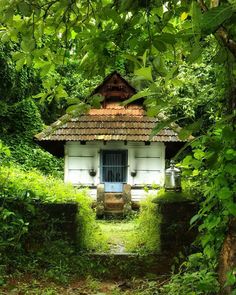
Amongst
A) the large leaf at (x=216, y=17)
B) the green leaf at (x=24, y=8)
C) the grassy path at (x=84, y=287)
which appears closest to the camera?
the large leaf at (x=216, y=17)

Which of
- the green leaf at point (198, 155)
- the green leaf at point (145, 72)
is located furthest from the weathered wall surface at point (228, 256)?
the green leaf at point (145, 72)

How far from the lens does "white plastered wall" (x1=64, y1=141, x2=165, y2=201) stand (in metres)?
14.3

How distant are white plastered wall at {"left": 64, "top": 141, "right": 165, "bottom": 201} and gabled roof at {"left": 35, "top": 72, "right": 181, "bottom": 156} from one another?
71cm

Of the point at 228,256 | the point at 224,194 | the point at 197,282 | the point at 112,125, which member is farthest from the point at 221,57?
the point at 112,125

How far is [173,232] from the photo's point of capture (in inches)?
224

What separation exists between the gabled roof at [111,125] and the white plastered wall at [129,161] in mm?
711

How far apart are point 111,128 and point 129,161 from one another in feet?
4.54

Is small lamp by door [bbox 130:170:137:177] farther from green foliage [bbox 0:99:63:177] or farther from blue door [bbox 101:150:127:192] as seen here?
green foliage [bbox 0:99:63:177]

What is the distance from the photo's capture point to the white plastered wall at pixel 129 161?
562 inches

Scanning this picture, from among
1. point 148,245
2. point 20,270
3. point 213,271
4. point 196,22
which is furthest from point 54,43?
point 148,245

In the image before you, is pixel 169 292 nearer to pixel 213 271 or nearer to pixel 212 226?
pixel 213 271

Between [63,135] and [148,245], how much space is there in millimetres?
8066

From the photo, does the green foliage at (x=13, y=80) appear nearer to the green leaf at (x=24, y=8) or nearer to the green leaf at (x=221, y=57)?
the green leaf at (x=24, y=8)

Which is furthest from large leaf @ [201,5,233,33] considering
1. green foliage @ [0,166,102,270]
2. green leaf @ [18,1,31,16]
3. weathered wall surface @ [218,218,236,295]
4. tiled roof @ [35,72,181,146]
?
tiled roof @ [35,72,181,146]
